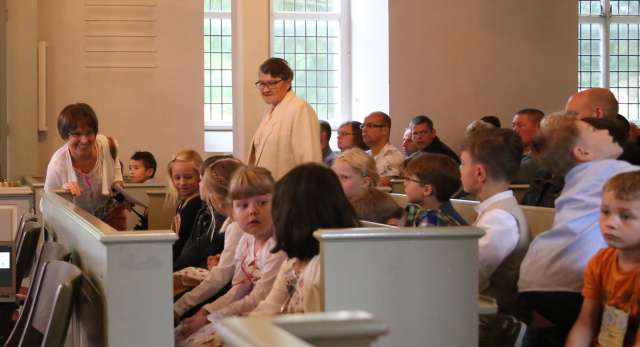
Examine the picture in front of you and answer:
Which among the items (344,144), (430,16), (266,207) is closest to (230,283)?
(266,207)

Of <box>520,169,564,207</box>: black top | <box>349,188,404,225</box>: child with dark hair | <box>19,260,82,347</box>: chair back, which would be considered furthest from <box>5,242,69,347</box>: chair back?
<box>520,169,564,207</box>: black top

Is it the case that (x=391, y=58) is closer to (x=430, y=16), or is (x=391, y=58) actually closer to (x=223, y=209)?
(x=430, y=16)

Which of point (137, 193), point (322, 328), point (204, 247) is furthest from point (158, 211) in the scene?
point (322, 328)

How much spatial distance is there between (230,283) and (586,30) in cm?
877

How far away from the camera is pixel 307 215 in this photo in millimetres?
2908

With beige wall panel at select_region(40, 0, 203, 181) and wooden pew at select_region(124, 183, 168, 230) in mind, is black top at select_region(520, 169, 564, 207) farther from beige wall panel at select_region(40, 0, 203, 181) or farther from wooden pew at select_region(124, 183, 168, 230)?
beige wall panel at select_region(40, 0, 203, 181)

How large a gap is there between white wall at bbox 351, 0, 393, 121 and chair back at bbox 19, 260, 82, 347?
271 inches

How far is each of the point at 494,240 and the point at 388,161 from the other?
14.5 feet

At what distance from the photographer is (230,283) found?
Answer: 393 centimetres

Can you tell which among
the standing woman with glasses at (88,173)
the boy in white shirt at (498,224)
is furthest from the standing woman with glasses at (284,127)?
the boy in white shirt at (498,224)

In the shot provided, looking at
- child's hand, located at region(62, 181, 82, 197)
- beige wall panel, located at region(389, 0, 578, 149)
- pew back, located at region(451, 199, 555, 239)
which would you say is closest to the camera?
pew back, located at region(451, 199, 555, 239)

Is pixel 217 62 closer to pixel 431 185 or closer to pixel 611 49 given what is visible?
pixel 611 49

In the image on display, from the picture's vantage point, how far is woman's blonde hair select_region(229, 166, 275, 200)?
350 centimetres

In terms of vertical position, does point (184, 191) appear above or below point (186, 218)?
above
